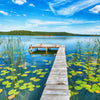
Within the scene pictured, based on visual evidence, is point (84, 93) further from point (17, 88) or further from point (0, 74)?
point (0, 74)

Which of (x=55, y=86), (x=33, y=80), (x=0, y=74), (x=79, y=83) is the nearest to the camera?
(x=55, y=86)

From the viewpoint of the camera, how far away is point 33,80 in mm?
3395

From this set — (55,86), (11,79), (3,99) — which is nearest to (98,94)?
(55,86)

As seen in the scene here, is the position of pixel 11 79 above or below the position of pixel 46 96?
below

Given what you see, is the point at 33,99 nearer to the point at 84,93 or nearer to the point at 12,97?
the point at 12,97

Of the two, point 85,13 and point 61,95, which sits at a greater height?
point 85,13

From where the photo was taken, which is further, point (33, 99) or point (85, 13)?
point (85, 13)

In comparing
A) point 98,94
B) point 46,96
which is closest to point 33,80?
point 46,96

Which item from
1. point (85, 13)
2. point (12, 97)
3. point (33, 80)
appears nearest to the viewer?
point (12, 97)

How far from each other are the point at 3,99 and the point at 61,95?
187cm

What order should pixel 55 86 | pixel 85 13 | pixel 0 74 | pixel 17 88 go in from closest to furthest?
pixel 55 86 → pixel 17 88 → pixel 0 74 → pixel 85 13

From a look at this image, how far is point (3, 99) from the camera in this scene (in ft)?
8.25

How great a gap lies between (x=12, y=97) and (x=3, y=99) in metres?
0.30

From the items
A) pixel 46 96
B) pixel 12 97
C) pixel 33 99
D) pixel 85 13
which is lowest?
pixel 33 99
